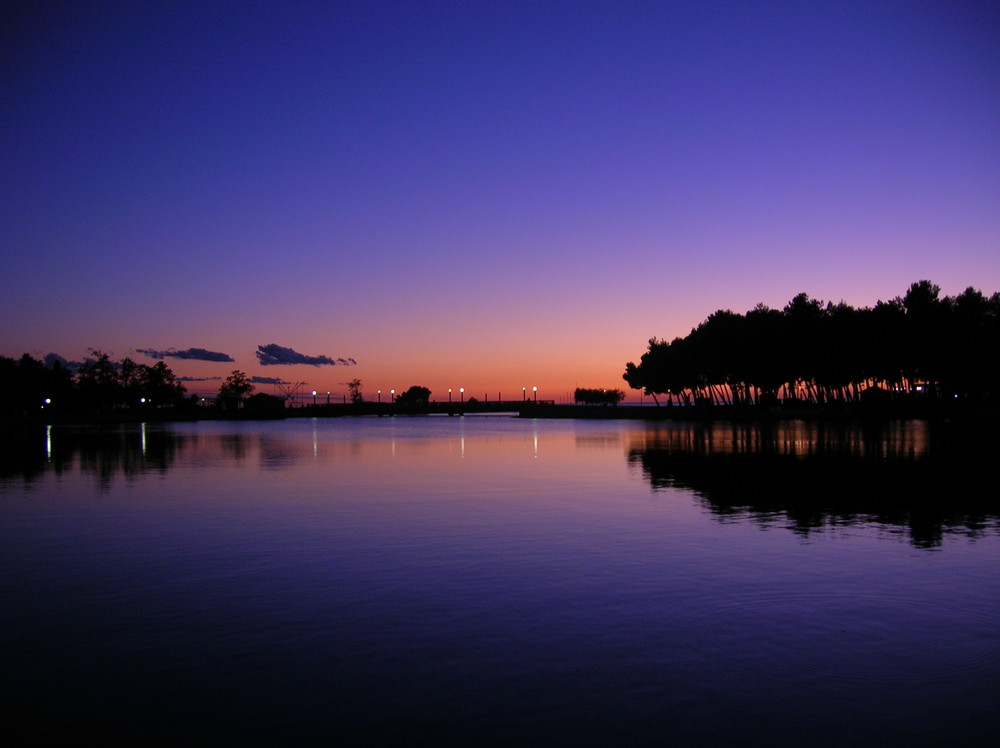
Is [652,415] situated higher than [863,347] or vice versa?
[863,347]

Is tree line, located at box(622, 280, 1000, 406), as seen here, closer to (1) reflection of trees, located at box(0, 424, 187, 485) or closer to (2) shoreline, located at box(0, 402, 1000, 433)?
(2) shoreline, located at box(0, 402, 1000, 433)

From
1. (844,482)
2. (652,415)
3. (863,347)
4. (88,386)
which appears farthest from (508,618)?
(88,386)

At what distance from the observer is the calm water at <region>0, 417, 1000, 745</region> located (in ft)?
23.5

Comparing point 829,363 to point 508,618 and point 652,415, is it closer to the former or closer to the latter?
point 652,415

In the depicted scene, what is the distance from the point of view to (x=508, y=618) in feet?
33.8

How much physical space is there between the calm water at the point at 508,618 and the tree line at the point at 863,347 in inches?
3304

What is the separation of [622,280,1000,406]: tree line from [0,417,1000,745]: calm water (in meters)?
83.9

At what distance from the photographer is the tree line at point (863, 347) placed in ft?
318

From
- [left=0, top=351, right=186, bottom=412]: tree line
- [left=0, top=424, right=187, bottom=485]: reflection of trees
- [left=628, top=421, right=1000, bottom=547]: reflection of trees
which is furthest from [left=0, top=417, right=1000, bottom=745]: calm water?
[left=0, top=351, right=186, bottom=412]: tree line

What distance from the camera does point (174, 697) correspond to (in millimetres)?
7648

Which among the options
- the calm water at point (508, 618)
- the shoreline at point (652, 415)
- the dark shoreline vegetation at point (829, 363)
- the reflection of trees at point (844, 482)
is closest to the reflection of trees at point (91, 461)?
the calm water at point (508, 618)

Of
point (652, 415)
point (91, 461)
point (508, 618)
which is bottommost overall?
point (652, 415)

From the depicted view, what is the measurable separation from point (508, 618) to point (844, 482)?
19.1 metres

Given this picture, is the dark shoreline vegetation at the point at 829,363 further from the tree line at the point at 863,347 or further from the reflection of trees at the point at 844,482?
the reflection of trees at the point at 844,482
